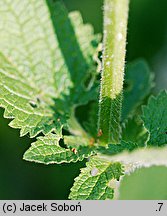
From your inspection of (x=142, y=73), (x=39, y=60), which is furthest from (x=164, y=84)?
(x=39, y=60)

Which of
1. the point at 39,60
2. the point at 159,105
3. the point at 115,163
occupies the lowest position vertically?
the point at 115,163

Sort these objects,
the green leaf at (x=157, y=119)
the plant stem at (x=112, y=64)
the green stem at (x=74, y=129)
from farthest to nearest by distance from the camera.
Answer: the green stem at (x=74, y=129) → the green leaf at (x=157, y=119) → the plant stem at (x=112, y=64)

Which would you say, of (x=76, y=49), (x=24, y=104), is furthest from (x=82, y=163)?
(x=24, y=104)

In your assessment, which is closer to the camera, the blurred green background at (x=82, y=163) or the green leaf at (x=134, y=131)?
the blurred green background at (x=82, y=163)

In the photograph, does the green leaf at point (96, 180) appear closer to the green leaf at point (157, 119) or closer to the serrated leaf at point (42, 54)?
the green leaf at point (157, 119)

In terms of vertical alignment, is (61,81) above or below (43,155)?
above

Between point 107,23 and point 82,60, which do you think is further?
point 82,60

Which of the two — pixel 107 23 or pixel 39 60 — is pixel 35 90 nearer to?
pixel 39 60

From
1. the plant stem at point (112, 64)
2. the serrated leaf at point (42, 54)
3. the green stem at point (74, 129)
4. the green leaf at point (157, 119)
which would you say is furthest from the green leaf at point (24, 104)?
the green leaf at point (157, 119)
